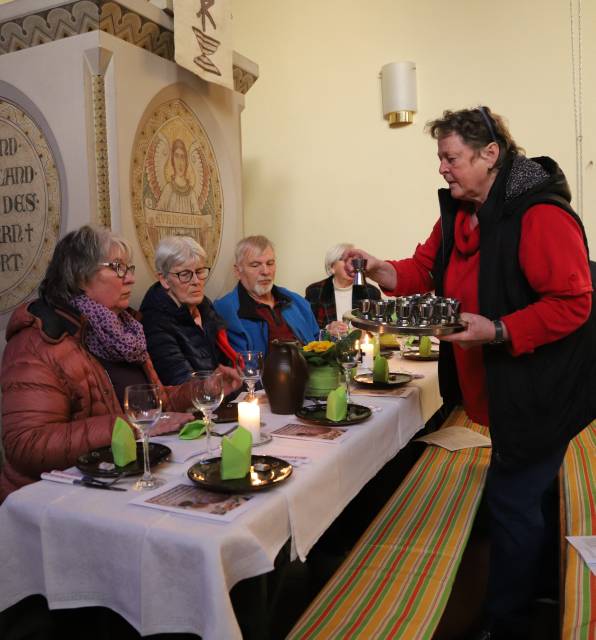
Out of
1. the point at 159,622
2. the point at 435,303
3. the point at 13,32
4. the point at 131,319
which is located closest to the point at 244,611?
the point at 159,622

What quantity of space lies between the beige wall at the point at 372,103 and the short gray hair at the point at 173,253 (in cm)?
260

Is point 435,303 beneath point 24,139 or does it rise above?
beneath

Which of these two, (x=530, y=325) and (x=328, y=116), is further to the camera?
(x=328, y=116)

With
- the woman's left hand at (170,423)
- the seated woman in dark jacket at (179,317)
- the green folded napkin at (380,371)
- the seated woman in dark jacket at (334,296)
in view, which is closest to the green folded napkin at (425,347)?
the green folded napkin at (380,371)

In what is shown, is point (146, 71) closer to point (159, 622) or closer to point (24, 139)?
point (24, 139)

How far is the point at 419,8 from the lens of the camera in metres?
4.99

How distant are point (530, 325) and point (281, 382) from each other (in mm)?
854

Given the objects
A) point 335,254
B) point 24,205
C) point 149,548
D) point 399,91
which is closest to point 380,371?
point 149,548

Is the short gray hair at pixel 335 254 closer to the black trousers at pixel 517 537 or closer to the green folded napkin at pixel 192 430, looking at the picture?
the black trousers at pixel 517 537

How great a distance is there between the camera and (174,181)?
11.1ft

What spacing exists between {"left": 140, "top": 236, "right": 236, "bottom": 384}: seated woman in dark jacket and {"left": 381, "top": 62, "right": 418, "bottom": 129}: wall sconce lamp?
2.75 meters

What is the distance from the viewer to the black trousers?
2061 millimetres

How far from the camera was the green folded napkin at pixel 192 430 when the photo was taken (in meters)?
1.94

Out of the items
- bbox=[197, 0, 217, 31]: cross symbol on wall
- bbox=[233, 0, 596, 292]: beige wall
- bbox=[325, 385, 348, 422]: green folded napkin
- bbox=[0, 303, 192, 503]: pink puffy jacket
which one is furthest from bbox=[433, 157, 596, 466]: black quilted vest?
bbox=[233, 0, 596, 292]: beige wall
